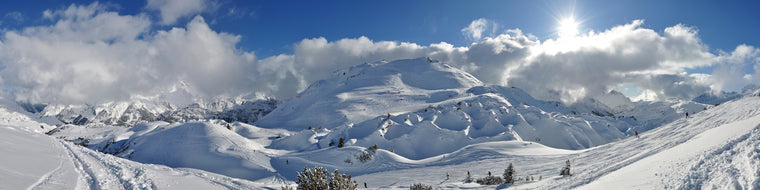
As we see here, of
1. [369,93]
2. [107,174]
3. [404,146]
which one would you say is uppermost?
[369,93]

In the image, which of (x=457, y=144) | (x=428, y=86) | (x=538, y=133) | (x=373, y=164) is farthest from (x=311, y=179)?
(x=428, y=86)

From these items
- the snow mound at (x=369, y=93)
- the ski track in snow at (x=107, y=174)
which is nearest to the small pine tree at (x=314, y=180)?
the ski track in snow at (x=107, y=174)

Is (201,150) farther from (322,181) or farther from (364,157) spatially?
(322,181)

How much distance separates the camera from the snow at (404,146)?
5.90 metres

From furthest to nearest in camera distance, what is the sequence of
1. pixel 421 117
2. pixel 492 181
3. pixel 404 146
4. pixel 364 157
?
pixel 421 117
pixel 404 146
pixel 364 157
pixel 492 181

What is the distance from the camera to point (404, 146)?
122ft

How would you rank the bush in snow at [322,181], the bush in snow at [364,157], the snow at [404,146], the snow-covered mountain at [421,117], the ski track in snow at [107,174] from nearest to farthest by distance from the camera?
1. the snow at [404,146]
2. the bush in snow at [322,181]
3. the ski track in snow at [107,174]
4. the bush in snow at [364,157]
5. the snow-covered mountain at [421,117]

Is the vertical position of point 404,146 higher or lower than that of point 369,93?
lower

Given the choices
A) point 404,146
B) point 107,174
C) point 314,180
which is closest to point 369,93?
point 404,146

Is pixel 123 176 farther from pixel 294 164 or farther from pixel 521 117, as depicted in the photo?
pixel 521 117

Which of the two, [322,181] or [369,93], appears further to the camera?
[369,93]

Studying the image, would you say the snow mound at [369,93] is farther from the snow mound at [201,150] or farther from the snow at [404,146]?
the snow mound at [201,150]

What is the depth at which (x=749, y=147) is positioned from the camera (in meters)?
4.60

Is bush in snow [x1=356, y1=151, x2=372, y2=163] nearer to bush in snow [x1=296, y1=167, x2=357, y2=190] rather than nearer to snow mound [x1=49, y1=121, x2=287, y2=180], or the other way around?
snow mound [x1=49, y1=121, x2=287, y2=180]
